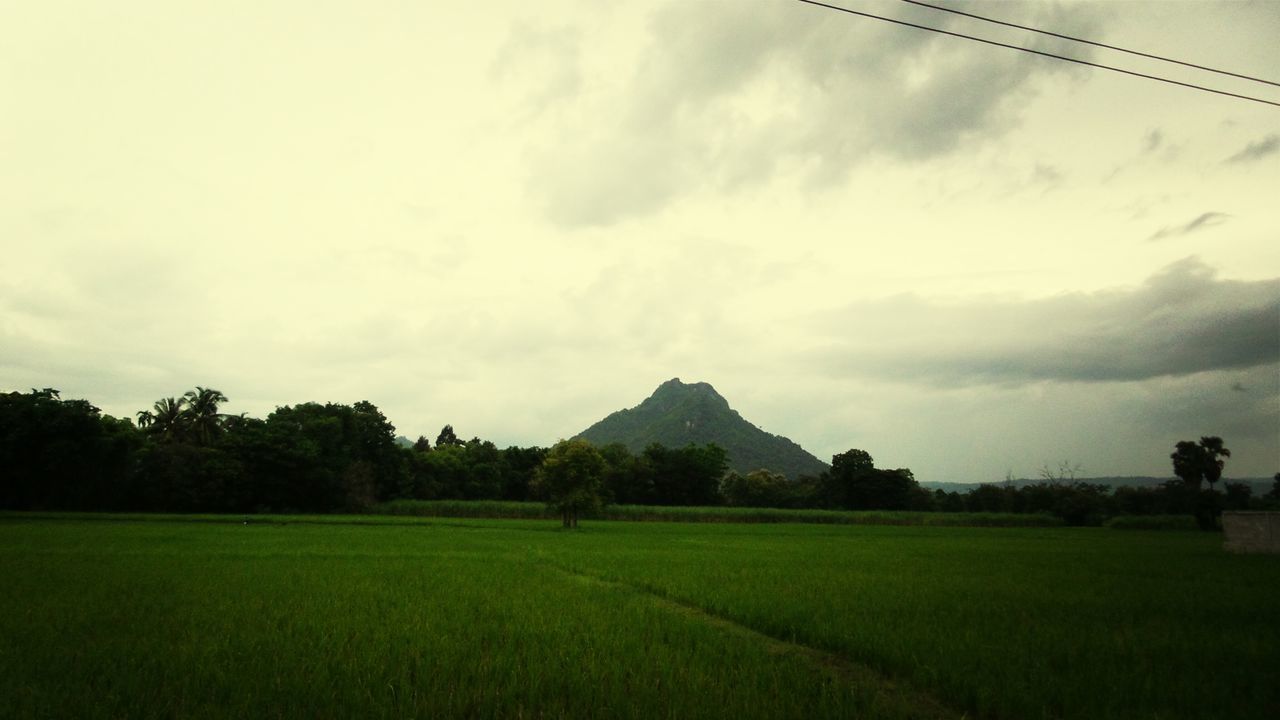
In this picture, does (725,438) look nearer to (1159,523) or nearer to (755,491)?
(755,491)

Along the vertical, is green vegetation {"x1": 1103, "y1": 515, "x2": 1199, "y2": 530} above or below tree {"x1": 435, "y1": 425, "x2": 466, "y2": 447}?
below

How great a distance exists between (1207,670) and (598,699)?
7239 mm

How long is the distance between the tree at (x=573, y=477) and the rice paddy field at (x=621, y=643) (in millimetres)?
27759

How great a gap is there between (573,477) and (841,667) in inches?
1529

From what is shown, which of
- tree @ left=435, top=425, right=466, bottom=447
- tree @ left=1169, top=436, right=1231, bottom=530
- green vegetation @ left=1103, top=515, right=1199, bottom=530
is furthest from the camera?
tree @ left=435, top=425, right=466, bottom=447

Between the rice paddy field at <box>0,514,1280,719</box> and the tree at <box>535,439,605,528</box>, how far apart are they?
2776cm

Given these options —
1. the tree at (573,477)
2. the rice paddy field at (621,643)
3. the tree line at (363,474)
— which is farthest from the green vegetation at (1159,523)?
the rice paddy field at (621,643)

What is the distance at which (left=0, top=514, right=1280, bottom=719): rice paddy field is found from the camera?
591cm

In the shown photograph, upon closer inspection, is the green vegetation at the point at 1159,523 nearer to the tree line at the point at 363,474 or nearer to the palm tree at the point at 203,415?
the tree line at the point at 363,474

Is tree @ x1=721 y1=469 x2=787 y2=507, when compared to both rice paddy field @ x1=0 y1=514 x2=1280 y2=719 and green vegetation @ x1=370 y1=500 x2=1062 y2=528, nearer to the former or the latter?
green vegetation @ x1=370 y1=500 x2=1062 y2=528

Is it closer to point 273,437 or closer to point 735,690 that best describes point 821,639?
point 735,690

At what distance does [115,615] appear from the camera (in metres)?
9.64

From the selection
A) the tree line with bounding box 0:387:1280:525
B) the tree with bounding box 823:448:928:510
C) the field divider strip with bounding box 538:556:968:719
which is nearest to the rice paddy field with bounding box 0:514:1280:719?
the field divider strip with bounding box 538:556:968:719

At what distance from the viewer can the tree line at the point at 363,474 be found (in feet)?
153
